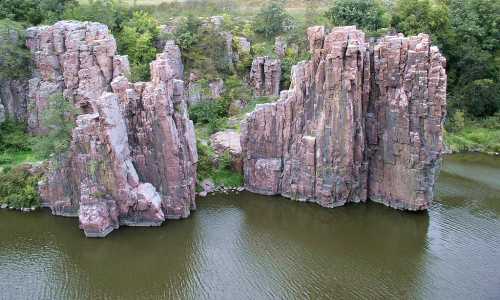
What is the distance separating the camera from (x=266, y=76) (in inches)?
2048

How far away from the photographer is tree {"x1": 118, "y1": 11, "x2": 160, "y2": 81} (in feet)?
172

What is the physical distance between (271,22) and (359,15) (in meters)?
9.27

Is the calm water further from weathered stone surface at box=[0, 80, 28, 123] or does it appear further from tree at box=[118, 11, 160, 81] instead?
tree at box=[118, 11, 160, 81]

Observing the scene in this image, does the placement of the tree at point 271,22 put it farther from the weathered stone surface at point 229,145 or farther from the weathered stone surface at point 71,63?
the weathered stone surface at point 71,63

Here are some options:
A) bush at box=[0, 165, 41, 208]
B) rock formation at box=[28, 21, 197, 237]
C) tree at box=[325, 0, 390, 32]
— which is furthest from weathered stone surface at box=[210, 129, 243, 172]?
tree at box=[325, 0, 390, 32]

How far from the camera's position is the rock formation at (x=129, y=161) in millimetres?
31406

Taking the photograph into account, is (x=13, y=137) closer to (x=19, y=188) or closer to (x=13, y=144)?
(x=13, y=144)

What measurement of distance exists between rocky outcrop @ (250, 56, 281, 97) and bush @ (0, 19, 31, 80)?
66.2 feet

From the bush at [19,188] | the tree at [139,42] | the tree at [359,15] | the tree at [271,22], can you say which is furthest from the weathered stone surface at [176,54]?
the bush at [19,188]

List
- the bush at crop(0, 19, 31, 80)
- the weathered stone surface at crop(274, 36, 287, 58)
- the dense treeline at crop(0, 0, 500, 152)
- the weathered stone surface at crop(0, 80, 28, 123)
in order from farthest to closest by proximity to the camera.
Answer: the weathered stone surface at crop(274, 36, 287, 58)
the dense treeline at crop(0, 0, 500, 152)
the weathered stone surface at crop(0, 80, 28, 123)
the bush at crop(0, 19, 31, 80)

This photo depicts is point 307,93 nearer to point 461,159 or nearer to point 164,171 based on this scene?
point 164,171

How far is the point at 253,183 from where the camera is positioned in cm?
3822

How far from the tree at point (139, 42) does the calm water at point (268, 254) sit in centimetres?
2099

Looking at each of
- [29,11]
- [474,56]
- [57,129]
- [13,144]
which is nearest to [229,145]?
[57,129]
